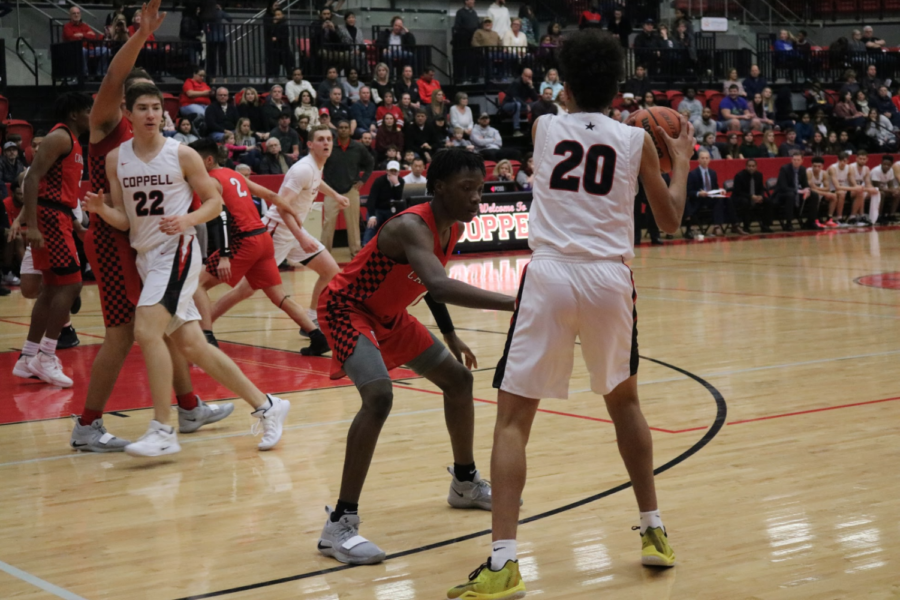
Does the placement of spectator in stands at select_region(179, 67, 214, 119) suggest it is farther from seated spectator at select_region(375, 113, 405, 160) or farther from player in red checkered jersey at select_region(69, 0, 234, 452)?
player in red checkered jersey at select_region(69, 0, 234, 452)

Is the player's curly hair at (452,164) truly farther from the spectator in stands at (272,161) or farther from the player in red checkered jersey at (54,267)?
the spectator in stands at (272,161)

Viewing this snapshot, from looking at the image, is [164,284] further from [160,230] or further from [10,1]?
[10,1]

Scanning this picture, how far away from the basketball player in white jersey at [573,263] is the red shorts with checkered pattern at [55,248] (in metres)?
5.16

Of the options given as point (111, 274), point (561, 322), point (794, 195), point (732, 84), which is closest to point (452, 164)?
point (561, 322)

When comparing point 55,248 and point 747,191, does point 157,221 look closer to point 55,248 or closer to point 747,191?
point 55,248

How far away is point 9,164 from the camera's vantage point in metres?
14.5

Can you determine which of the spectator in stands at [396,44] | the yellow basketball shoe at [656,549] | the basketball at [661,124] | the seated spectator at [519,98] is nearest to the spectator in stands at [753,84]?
the seated spectator at [519,98]

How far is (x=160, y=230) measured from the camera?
17.8ft

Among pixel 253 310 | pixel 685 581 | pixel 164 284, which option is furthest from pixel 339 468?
pixel 253 310

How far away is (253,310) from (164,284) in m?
6.14

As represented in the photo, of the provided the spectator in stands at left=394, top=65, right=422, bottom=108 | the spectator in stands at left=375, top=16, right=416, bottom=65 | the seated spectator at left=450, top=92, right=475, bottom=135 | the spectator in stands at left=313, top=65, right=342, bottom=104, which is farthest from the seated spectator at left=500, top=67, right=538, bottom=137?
the spectator in stands at left=313, top=65, right=342, bottom=104

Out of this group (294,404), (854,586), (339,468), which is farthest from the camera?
(294,404)

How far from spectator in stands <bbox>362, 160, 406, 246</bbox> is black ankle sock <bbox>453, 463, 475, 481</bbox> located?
12.1 meters

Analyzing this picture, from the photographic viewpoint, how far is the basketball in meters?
3.92
